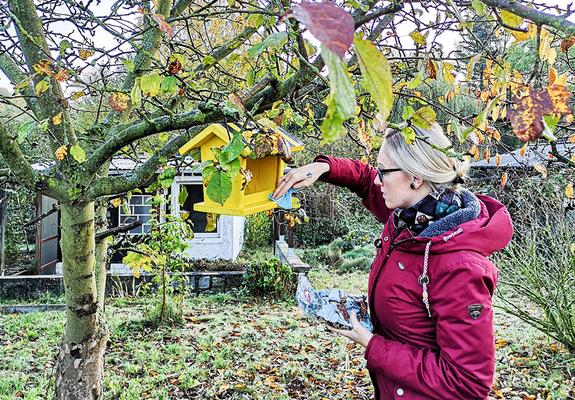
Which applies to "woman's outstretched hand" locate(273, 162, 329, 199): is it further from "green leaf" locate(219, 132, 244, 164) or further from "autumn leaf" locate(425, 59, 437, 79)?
"green leaf" locate(219, 132, 244, 164)

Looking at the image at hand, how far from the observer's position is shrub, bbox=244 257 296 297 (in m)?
7.76

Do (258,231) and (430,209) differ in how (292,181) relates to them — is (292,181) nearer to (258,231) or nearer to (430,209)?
(430,209)

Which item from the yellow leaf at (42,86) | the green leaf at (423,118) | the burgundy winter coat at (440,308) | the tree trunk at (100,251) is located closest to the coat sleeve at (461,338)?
the burgundy winter coat at (440,308)

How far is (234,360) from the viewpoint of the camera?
4789mm

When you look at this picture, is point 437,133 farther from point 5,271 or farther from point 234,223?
point 5,271

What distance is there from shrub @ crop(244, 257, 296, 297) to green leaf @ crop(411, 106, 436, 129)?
6.68 m

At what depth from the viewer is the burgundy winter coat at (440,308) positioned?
141cm

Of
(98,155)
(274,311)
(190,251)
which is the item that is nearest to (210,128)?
(98,155)

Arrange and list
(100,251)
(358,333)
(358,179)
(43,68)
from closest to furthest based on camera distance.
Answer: (358,333)
(43,68)
(358,179)
(100,251)

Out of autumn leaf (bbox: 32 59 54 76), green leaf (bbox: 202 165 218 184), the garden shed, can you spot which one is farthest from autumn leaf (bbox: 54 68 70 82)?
the garden shed

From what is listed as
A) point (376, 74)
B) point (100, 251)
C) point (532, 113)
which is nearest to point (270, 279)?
point (100, 251)

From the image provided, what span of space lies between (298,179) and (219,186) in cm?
85

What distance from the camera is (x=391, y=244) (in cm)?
170

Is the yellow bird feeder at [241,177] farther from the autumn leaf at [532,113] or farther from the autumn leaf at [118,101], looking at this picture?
the autumn leaf at [532,113]
